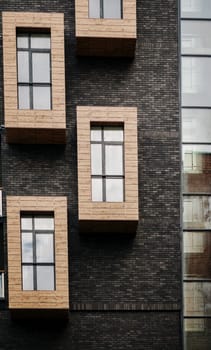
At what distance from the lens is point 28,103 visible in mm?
17516

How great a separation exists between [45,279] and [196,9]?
28.8ft

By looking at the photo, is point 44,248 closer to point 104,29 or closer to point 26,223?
point 26,223

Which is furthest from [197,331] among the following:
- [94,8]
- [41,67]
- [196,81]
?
[94,8]

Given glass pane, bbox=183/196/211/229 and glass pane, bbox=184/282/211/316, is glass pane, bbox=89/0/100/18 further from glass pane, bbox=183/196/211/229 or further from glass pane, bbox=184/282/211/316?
glass pane, bbox=184/282/211/316

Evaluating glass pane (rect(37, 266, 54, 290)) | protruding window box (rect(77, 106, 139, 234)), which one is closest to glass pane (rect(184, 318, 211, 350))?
protruding window box (rect(77, 106, 139, 234))

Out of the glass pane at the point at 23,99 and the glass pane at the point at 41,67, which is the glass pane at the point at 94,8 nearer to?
the glass pane at the point at 41,67

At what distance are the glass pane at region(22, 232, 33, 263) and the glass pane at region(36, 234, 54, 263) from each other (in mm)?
188

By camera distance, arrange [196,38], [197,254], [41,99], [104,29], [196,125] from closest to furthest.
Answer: [104,29], [41,99], [197,254], [196,125], [196,38]

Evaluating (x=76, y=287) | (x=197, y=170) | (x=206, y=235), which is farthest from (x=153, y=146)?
(x=76, y=287)

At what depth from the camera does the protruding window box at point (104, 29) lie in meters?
17.3

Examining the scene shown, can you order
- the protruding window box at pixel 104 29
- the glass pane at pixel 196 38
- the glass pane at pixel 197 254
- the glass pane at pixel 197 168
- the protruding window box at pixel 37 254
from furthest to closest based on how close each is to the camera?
1. the glass pane at pixel 196 38
2. the glass pane at pixel 197 168
3. the glass pane at pixel 197 254
4. the protruding window box at pixel 104 29
5. the protruding window box at pixel 37 254

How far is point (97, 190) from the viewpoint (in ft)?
57.2

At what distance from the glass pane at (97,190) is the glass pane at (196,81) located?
133 inches

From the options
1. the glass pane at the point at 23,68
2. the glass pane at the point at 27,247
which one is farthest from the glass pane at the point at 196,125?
the glass pane at the point at 27,247
